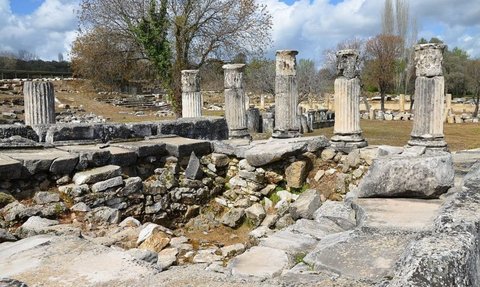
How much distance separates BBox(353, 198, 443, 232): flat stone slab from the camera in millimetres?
3416

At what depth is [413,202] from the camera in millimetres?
4102

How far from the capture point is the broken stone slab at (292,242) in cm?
344

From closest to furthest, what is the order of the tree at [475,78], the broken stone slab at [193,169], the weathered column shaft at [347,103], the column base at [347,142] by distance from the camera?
the broken stone slab at [193,169] → the column base at [347,142] → the weathered column shaft at [347,103] → the tree at [475,78]

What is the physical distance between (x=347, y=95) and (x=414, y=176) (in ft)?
15.1

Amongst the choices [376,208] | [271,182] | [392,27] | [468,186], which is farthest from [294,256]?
[392,27]

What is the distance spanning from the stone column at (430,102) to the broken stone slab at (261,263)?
6.05m

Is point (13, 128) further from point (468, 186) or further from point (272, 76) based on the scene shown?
point (272, 76)

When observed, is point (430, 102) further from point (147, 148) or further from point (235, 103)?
point (147, 148)

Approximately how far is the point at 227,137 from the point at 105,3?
1144cm

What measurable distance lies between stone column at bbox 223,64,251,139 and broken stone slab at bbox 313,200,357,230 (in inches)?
217


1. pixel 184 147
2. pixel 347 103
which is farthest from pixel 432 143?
pixel 184 147

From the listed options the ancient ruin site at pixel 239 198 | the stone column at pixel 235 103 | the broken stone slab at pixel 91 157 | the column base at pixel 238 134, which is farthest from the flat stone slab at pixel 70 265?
the stone column at pixel 235 103

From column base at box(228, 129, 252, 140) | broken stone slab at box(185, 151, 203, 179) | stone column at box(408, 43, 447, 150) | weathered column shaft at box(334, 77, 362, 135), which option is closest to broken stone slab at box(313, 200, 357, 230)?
broken stone slab at box(185, 151, 203, 179)

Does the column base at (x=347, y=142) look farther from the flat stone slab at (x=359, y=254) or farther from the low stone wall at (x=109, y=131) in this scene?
the flat stone slab at (x=359, y=254)
